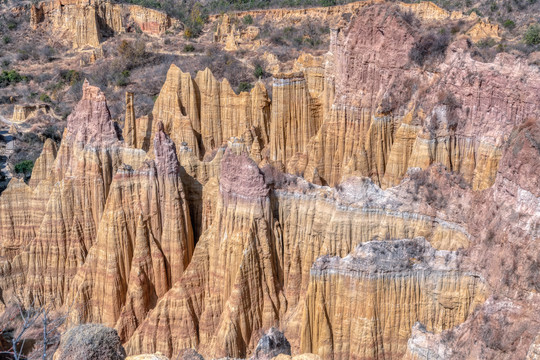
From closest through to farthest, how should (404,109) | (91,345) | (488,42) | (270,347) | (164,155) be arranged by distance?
(91,345) → (270,347) → (164,155) → (404,109) → (488,42)

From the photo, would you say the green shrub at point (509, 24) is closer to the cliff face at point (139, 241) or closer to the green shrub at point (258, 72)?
the green shrub at point (258, 72)

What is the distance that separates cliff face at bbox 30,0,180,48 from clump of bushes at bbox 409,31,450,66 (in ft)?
159

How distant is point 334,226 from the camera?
17.1 metres

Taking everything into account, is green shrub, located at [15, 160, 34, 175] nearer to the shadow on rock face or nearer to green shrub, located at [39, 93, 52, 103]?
A: green shrub, located at [39, 93, 52, 103]

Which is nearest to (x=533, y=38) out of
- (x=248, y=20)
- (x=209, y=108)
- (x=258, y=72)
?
(x=258, y=72)

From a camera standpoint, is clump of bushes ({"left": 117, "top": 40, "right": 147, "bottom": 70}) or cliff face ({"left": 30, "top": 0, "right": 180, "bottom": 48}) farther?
cliff face ({"left": 30, "top": 0, "right": 180, "bottom": 48})

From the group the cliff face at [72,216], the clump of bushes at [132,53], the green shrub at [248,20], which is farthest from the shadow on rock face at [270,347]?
the green shrub at [248,20]

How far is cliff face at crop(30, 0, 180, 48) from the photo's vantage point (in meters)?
65.2

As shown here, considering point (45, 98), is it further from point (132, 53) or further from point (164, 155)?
point (164, 155)

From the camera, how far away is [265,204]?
691 inches

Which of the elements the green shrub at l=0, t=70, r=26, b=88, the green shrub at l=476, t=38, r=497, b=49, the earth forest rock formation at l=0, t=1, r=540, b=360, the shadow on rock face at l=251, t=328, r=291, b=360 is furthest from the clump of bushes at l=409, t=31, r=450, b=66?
the green shrub at l=0, t=70, r=26, b=88

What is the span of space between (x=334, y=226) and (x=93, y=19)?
55472 mm

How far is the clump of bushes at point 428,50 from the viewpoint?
22.8m

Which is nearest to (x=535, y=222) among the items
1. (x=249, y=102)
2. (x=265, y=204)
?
(x=265, y=204)
